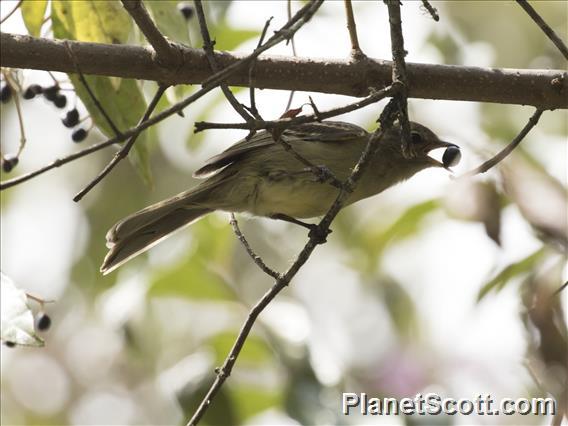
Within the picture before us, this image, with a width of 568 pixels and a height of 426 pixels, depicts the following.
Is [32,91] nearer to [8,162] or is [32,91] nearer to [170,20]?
[8,162]

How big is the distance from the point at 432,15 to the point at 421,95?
439mm

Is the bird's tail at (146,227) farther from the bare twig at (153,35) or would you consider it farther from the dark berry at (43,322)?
the bare twig at (153,35)

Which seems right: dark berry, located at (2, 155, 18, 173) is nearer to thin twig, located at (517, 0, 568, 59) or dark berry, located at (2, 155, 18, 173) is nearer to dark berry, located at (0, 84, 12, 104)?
dark berry, located at (0, 84, 12, 104)

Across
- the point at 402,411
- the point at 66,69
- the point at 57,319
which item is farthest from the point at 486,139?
the point at 57,319

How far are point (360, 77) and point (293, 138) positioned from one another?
5.20 ft

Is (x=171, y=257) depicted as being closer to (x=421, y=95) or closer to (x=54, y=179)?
(x=421, y=95)

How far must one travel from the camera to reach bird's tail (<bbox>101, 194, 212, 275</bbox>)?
4.43 meters

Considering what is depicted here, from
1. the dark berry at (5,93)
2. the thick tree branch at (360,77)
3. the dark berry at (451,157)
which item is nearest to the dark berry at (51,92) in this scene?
the dark berry at (5,93)

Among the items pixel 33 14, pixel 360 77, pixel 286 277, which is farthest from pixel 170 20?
pixel 286 277

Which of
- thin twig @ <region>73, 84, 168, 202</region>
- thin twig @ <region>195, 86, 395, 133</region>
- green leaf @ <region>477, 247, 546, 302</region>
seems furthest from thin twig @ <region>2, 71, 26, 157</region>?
green leaf @ <region>477, 247, 546, 302</region>

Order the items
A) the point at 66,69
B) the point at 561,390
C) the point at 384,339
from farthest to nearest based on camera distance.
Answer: the point at 384,339
the point at 66,69
the point at 561,390

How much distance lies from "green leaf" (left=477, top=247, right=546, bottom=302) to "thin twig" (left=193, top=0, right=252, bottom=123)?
1657 mm

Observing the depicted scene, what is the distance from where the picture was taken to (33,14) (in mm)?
3924

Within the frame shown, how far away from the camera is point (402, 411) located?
465cm
